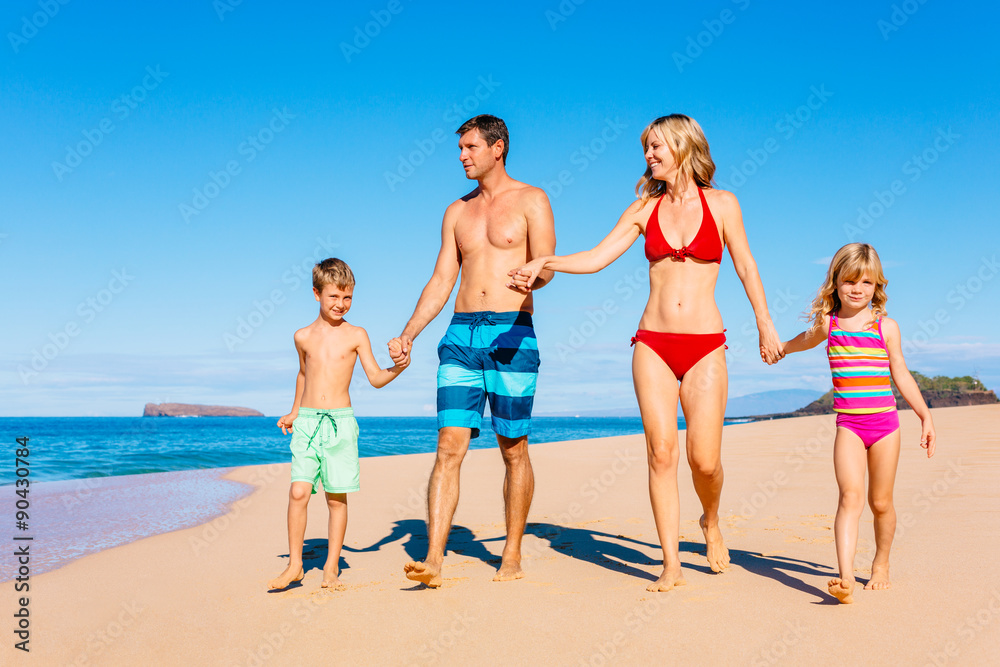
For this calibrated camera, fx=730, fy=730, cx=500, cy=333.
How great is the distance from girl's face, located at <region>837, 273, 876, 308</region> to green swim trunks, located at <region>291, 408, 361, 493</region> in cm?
286

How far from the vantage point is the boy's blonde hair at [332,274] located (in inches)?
177

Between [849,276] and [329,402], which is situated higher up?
[849,276]

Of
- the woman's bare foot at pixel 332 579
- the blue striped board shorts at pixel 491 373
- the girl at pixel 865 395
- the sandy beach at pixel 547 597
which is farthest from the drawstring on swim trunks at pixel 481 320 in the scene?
the girl at pixel 865 395

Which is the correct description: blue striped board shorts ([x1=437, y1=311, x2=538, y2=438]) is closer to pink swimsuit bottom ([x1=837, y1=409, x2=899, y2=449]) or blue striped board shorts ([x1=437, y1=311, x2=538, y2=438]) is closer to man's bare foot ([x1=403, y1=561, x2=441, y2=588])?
man's bare foot ([x1=403, y1=561, x2=441, y2=588])

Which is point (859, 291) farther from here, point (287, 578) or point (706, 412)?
point (287, 578)

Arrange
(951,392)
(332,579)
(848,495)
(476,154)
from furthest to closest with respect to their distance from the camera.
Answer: (951,392) → (476,154) → (332,579) → (848,495)

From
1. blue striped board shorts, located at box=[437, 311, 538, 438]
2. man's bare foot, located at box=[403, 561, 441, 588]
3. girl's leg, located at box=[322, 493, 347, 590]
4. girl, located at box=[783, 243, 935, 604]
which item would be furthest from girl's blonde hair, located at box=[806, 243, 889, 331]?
girl's leg, located at box=[322, 493, 347, 590]

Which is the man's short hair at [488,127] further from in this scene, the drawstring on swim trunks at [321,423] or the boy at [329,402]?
the drawstring on swim trunks at [321,423]

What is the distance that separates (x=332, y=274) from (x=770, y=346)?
2.58m

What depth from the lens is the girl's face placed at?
3.85 meters

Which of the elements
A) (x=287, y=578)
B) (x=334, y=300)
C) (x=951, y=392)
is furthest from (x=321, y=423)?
(x=951, y=392)

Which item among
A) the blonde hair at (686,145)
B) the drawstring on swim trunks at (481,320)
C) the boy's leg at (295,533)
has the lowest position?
the boy's leg at (295,533)

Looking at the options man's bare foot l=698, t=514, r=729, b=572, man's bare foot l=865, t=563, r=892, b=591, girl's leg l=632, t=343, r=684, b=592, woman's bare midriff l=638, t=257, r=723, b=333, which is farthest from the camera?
man's bare foot l=698, t=514, r=729, b=572

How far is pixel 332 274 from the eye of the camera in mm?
4496
